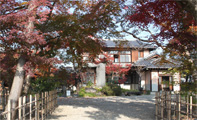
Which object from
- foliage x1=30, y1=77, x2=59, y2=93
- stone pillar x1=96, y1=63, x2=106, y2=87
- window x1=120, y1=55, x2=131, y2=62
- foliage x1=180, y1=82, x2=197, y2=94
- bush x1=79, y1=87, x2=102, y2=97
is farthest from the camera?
window x1=120, y1=55, x2=131, y2=62

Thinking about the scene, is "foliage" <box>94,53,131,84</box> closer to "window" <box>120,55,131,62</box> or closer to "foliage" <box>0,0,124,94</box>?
"window" <box>120,55,131,62</box>

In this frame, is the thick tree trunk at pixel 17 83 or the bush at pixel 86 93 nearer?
the thick tree trunk at pixel 17 83

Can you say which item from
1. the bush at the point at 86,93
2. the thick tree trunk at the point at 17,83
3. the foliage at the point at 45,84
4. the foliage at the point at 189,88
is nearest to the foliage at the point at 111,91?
the bush at the point at 86,93

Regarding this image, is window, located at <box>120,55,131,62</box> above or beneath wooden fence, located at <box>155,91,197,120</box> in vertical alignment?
above

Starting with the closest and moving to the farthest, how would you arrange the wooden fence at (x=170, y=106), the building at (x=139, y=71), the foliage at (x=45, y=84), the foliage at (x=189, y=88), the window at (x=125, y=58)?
1. the wooden fence at (x=170, y=106)
2. the foliage at (x=189, y=88)
3. the foliage at (x=45, y=84)
4. the building at (x=139, y=71)
5. the window at (x=125, y=58)

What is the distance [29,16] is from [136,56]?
21.0m

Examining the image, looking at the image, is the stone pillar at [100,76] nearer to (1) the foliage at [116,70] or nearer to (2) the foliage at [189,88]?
(1) the foliage at [116,70]

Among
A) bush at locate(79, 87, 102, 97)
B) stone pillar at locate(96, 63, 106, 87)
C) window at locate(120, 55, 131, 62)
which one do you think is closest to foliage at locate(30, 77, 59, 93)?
bush at locate(79, 87, 102, 97)

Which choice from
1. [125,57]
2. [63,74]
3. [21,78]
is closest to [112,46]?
Result: [125,57]

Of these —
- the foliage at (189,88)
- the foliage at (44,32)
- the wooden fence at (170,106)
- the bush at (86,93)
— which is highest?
the foliage at (44,32)

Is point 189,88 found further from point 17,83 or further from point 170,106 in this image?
point 17,83

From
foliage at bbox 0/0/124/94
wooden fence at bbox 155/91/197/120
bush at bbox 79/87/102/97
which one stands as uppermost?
foliage at bbox 0/0/124/94

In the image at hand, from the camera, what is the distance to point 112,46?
25094 mm

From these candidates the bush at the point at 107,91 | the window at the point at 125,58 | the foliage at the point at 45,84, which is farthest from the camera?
the window at the point at 125,58
